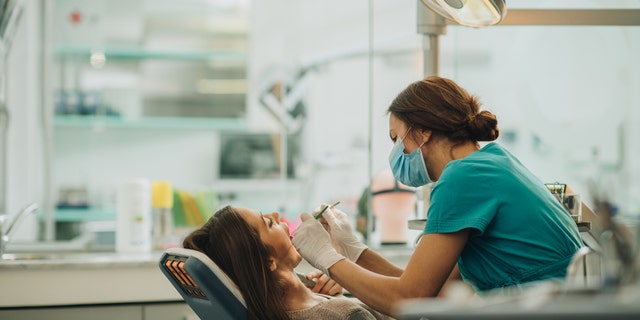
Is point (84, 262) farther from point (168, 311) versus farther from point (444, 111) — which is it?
point (444, 111)

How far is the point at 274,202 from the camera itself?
5113mm

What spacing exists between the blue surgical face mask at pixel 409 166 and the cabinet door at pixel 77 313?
1054 mm

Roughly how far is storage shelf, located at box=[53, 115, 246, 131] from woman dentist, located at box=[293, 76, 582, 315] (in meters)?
3.22

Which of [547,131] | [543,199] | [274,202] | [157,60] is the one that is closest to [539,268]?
[543,199]

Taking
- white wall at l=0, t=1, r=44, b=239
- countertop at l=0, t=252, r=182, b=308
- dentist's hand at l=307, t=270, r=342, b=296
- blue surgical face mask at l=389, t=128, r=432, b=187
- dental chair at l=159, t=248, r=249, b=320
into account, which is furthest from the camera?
white wall at l=0, t=1, r=44, b=239

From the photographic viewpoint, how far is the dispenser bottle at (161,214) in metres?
2.79

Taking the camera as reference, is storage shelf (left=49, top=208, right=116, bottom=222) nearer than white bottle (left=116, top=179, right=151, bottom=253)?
No

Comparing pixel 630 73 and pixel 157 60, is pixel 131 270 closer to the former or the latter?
pixel 630 73

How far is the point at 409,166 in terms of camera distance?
6.19ft

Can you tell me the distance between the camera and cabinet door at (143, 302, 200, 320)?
2.45 m

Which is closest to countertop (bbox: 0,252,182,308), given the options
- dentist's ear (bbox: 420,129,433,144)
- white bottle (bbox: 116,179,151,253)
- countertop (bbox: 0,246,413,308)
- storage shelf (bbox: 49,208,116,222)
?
countertop (bbox: 0,246,413,308)

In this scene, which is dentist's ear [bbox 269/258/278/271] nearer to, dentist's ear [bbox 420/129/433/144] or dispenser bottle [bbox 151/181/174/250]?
dentist's ear [bbox 420/129/433/144]

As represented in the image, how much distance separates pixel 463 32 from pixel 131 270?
150 centimetres

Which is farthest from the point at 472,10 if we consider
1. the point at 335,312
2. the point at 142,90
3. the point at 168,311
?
the point at 142,90
